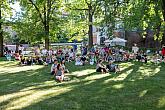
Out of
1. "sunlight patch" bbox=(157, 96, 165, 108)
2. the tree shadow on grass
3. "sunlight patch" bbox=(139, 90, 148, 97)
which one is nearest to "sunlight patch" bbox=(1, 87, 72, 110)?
the tree shadow on grass

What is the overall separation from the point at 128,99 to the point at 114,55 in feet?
71.5

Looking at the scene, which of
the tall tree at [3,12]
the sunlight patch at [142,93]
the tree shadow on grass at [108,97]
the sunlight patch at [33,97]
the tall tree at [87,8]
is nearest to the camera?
the tree shadow on grass at [108,97]

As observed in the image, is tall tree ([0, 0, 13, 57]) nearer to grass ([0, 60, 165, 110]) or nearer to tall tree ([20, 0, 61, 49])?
tall tree ([20, 0, 61, 49])

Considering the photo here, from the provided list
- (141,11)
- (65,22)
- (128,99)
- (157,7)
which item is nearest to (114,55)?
(157,7)

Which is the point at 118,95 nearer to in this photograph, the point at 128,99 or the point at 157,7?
the point at 128,99

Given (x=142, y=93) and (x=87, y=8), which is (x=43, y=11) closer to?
(x=87, y=8)

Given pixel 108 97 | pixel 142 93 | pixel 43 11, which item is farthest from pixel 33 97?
pixel 43 11

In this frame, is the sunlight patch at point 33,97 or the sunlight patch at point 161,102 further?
the sunlight patch at point 33,97

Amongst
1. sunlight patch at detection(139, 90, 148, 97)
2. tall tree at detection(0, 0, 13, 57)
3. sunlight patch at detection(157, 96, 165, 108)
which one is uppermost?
tall tree at detection(0, 0, 13, 57)

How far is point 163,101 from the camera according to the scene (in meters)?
13.5

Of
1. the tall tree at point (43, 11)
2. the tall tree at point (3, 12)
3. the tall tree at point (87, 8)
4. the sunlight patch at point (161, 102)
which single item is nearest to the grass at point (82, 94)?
the sunlight patch at point (161, 102)

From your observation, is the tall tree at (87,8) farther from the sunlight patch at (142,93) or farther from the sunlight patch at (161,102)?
the sunlight patch at (161,102)

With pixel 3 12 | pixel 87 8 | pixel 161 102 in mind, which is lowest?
pixel 161 102

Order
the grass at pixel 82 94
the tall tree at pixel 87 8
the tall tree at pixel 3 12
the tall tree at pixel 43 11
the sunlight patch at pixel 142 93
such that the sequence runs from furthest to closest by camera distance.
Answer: the tall tree at pixel 87 8, the tall tree at pixel 43 11, the tall tree at pixel 3 12, the sunlight patch at pixel 142 93, the grass at pixel 82 94
